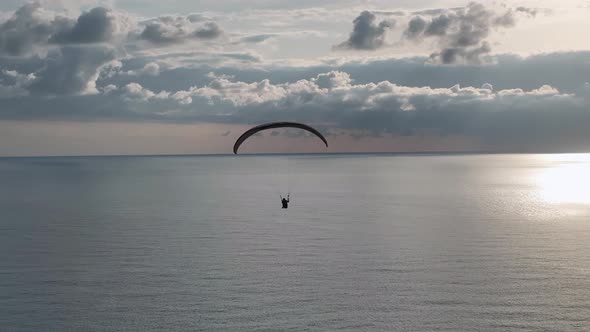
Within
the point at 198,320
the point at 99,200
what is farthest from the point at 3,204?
the point at 198,320

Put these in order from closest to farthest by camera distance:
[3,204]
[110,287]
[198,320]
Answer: [198,320] < [110,287] < [3,204]

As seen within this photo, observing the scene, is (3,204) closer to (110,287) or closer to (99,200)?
(99,200)

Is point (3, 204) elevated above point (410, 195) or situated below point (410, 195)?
below

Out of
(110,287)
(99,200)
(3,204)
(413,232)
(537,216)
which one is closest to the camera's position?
(110,287)

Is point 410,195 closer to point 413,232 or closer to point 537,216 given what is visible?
point 537,216

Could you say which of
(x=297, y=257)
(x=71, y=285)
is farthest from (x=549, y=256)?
(x=71, y=285)

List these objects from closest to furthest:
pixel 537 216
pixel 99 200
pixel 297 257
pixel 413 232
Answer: pixel 297 257 → pixel 413 232 → pixel 537 216 → pixel 99 200

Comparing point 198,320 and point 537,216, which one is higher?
point 537,216

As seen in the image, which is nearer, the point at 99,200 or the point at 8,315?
the point at 8,315

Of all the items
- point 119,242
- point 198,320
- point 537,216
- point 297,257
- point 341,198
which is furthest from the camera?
point 341,198
